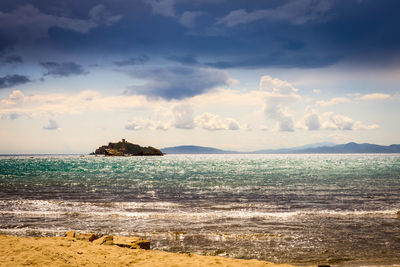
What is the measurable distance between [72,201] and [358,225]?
23.8 metres

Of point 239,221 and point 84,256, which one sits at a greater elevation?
point 84,256

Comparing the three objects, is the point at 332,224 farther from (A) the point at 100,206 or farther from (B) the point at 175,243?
(A) the point at 100,206

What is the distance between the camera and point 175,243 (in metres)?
15.0

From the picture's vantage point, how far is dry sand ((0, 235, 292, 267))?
10781 mm

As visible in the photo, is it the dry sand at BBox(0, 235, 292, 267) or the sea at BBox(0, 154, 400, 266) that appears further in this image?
the sea at BBox(0, 154, 400, 266)

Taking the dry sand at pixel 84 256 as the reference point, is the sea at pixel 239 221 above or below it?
below

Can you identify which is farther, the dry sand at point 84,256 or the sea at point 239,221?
the sea at point 239,221

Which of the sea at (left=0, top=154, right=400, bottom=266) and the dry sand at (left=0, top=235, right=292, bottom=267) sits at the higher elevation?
the dry sand at (left=0, top=235, right=292, bottom=267)

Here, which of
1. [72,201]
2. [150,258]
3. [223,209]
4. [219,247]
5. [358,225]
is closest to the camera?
[150,258]

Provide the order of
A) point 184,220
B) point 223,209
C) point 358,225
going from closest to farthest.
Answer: point 358,225 → point 184,220 → point 223,209

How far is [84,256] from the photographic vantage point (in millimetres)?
11570

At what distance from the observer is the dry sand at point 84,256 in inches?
424

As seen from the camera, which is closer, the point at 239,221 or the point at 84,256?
the point at 84,256

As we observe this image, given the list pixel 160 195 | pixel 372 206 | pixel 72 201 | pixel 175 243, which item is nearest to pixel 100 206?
pixel 72 201
